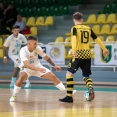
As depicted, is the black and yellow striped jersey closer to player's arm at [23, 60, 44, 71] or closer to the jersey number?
the jersey number

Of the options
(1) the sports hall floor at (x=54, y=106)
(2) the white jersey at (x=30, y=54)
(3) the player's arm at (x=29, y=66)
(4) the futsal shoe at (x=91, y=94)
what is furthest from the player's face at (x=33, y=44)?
(4) the futsal shoe at (x=91, y=94)

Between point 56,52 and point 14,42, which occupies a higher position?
point 14,42

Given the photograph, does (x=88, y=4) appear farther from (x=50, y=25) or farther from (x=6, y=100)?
(x=6, y=100)

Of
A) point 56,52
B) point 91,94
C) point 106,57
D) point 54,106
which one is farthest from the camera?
point 56,52

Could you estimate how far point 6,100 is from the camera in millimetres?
10586

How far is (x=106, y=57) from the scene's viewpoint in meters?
16.0

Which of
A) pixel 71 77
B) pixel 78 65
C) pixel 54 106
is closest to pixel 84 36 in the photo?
pixel 78 65

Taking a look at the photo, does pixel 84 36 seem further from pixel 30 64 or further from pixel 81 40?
pixel 30 64

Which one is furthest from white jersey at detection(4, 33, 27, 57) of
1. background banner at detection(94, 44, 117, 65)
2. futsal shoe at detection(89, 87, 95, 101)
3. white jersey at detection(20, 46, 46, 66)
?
futsal shoe at detection(89, 87, 95, 101)

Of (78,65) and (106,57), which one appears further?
(106,57)

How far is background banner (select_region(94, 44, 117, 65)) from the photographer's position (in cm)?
1589

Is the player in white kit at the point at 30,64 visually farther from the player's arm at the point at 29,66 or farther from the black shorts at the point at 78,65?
the black shorts at the point at 78,65

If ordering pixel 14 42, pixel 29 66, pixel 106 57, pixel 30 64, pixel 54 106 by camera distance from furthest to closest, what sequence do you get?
1. pixel 106 57
2. pixel 14 42
3. pixel 30 64
4. pixel 29 66
5. pixel 54 106

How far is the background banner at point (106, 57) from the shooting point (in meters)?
15.9
